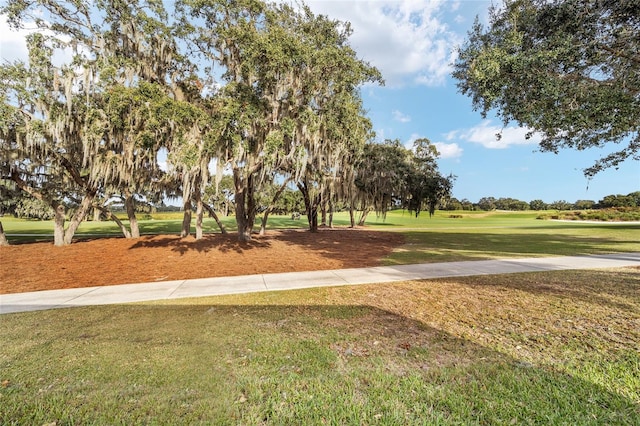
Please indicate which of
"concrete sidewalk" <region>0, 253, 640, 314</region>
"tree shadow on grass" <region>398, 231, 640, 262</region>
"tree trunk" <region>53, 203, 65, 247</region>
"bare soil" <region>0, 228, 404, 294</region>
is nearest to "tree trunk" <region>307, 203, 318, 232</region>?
"bare soil" <region>0, 228, 404, 294</region>

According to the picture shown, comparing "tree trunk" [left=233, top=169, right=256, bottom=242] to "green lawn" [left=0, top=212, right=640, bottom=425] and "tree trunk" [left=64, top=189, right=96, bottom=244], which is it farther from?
"green lawn" [left=0, top=212, right=640, bottom=425]

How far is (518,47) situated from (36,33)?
1583 centimetres

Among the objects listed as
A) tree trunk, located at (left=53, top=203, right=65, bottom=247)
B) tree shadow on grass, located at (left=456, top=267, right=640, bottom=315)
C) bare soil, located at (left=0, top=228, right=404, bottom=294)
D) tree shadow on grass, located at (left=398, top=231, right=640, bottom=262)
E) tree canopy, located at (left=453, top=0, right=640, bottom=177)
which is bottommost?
bare soil, located at (left=0, top=228, right=404, bottom=294)

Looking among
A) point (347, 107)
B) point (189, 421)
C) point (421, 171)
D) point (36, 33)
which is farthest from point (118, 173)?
point (421, 171)

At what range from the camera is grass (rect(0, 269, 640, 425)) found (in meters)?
2.17

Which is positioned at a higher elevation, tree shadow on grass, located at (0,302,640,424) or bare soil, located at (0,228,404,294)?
tree shadow on grass, located at (0,302,640,424)

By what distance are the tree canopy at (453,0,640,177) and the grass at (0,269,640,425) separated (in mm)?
3989

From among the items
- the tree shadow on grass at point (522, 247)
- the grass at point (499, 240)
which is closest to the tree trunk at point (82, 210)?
the grass at point (499, 240)

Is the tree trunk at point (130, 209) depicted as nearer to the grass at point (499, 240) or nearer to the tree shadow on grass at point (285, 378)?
the grass at point (499, 240)

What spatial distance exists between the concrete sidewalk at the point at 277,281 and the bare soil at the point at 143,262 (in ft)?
2.26

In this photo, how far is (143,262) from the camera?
30.9 ft

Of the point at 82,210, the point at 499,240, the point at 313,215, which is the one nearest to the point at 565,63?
the point at 499,240

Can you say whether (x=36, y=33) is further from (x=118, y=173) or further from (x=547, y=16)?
(x=547, y=16)

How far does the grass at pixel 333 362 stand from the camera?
2.17 metres
